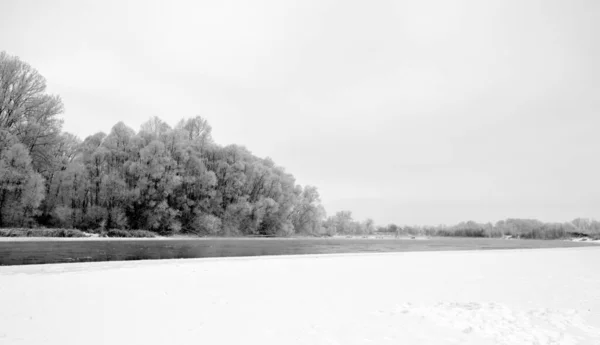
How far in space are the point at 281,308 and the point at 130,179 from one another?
48630 mm

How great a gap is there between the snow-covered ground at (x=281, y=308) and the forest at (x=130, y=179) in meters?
32.5

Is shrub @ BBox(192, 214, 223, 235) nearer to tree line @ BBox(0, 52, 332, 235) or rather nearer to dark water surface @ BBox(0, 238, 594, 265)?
tree line @ BBox(0, 52, 332, 235)

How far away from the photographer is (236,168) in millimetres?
60438

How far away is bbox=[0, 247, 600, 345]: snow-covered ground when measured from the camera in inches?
231

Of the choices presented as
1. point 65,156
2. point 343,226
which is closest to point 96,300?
point 65,156

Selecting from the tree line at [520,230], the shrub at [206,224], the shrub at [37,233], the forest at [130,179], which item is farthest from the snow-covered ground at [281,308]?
the tree line at [520,230]

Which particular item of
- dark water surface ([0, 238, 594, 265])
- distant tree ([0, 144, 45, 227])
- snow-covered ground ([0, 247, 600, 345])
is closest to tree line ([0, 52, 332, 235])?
distant tree ([0, 144, 45, 227])

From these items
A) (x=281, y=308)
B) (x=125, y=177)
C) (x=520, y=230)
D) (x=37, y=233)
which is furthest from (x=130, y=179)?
(x=520, y=230)

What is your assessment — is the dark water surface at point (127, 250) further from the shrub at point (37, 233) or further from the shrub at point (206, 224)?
the shrub at point (206, 224)

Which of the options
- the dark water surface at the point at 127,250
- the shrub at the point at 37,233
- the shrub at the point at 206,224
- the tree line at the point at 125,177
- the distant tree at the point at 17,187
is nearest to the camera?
the dark water surface at the point at 127,250

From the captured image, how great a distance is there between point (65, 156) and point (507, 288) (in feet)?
191

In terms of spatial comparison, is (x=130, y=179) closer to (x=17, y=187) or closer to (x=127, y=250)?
(x=17, y=187)

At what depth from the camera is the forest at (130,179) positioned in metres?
37.8

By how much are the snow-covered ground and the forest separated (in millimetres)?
32470
